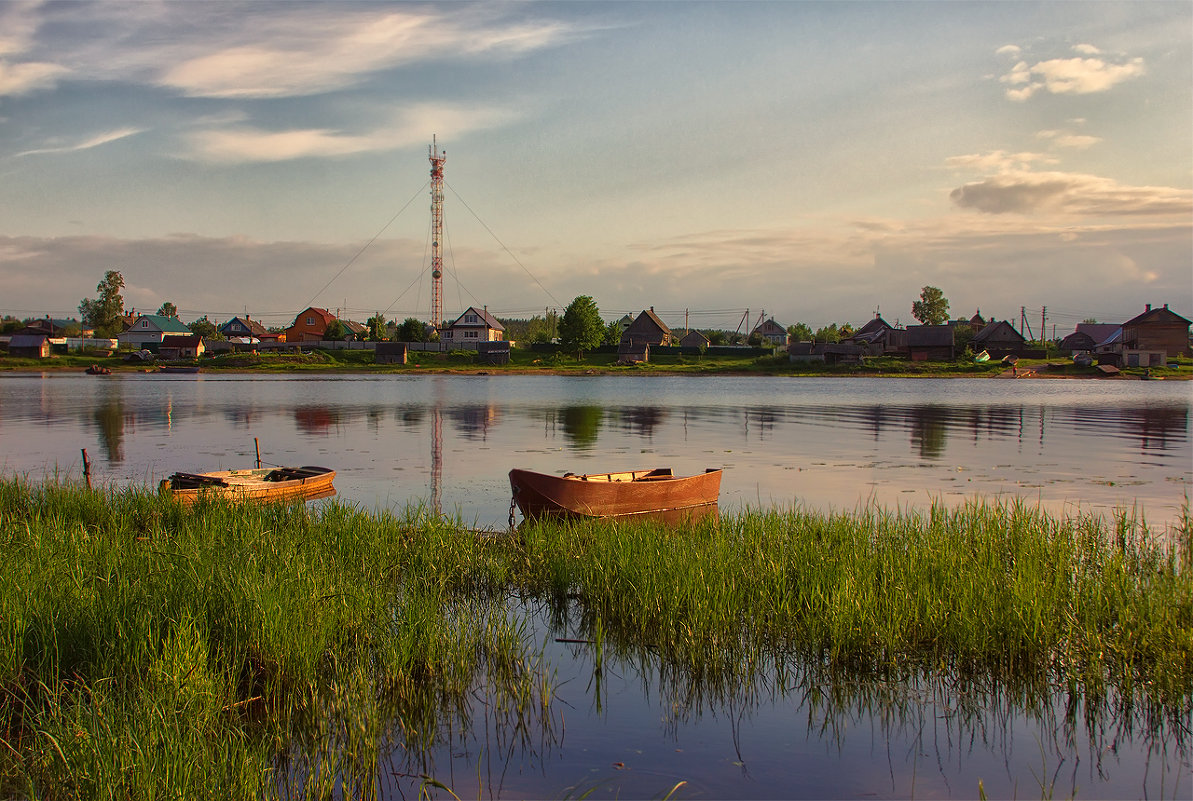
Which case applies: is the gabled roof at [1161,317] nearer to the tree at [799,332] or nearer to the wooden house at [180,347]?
the tree at [799,332]

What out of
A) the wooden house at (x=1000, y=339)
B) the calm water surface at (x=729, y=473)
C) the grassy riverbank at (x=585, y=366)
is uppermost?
the wooden house at (x=1000, y=339)

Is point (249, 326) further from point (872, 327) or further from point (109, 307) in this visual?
point (872, 327)

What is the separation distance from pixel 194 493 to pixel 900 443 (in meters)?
28.1

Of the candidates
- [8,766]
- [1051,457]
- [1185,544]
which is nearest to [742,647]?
[8,766]

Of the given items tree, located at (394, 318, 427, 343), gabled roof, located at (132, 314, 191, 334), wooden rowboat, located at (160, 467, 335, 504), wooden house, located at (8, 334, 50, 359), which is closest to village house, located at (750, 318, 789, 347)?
tree, located at (394, 318, 427, 343)

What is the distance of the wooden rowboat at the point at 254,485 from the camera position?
53.7 ft

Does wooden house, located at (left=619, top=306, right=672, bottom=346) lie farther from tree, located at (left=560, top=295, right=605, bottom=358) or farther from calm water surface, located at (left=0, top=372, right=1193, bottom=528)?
calm water surface, located at (left=0, top=372, right=1193, bottom=528)

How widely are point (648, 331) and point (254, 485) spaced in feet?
374

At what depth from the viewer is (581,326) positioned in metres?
123

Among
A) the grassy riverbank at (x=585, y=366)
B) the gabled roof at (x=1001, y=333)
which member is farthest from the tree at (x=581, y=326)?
the gabled roof at (x=1001, y=333)

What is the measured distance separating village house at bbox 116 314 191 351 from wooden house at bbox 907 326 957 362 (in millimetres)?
116173

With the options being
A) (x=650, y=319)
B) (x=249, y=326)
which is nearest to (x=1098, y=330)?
(x=650, y=319)

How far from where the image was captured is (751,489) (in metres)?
23.2

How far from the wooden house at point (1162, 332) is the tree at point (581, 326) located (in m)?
72.1
